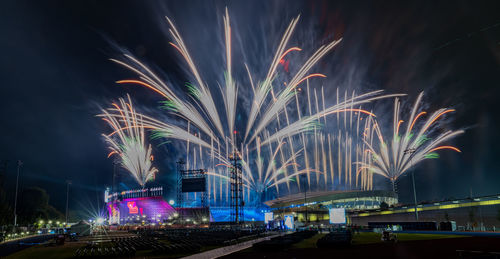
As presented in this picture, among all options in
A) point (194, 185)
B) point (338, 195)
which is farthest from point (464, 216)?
point (194, 185)

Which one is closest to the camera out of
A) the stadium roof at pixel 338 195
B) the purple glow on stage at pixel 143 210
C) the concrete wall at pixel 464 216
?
the concrete wall at pixel 464 216

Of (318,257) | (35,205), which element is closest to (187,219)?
(35,205)

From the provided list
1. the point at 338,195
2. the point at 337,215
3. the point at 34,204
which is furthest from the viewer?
the point at 34,204

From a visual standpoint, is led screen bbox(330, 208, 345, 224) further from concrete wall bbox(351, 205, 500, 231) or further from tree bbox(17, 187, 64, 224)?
tree bbox(17, 187, 64, 224)

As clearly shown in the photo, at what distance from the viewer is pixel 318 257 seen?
20.8 metres

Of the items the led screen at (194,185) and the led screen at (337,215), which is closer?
the led screen at (337,215)

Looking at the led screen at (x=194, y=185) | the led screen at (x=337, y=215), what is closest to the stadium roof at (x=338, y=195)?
the led screen at (x=194, y=185)

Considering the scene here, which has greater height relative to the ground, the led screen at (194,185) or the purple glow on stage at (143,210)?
the led screen at (194,185)

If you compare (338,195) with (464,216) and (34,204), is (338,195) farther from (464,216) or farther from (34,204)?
(34,204)

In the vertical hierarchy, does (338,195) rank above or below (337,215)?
above

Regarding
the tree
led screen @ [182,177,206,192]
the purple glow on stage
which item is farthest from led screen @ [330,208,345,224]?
the tree

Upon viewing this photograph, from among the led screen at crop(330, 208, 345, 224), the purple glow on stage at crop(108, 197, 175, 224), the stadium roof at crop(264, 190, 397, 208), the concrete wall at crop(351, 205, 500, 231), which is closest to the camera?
the led screen at crop(330, 208, 345, 224)

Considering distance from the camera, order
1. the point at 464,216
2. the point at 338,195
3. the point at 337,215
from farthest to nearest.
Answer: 1. the point at 338,195
2. the point at 464,216
3. the point at 337,215

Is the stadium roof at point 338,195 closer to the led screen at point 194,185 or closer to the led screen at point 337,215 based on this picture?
the led screen at point 194,185
